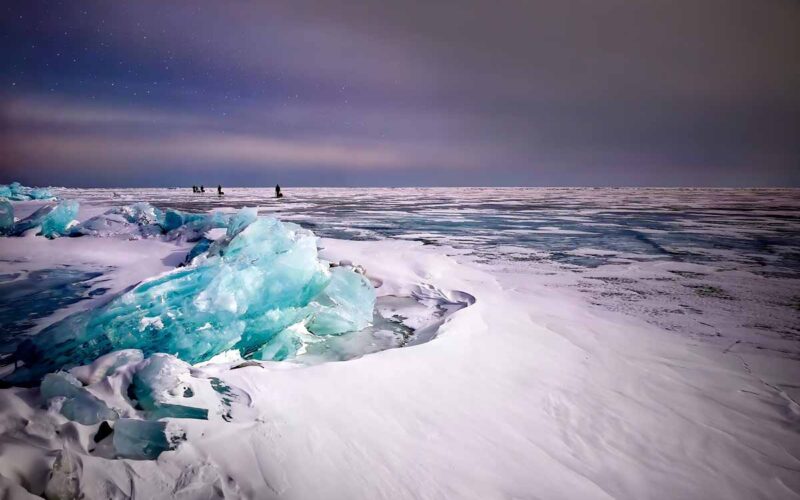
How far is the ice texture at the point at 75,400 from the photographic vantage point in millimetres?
1587

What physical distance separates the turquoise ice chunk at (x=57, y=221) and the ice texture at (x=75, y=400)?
8.49 m

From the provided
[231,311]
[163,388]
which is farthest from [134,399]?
[231,311]

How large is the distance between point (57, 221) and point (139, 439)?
9.38m

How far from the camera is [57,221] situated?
26.5 ft

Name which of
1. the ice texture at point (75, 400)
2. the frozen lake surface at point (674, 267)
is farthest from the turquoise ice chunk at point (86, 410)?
the frozen lake surface at point (674, 267)

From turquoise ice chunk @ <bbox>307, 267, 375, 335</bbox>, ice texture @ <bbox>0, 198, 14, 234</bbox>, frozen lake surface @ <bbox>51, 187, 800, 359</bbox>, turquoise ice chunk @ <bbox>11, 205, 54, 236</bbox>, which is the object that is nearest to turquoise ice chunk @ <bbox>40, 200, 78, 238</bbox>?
turquoise ice chunk @ <bbox>11, 205, 54, 236</bbox>

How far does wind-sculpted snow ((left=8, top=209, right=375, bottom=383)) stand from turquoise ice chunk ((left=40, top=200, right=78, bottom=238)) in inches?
248

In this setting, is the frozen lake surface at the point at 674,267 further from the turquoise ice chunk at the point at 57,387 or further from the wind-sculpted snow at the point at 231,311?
the turquoise ice chunk at the point at 57,387

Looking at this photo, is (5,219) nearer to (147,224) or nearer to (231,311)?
(147,224)

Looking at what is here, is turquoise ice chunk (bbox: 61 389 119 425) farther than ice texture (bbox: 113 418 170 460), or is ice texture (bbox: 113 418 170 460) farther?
turquoise ice chunk (bbox: 61 389 119 425)

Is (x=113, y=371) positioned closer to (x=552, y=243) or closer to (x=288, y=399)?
(x=288, y=399)

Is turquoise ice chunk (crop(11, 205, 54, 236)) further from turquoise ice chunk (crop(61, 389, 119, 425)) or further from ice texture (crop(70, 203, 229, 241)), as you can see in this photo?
turquoise ice chunk (crop(61, 389, 119, 425))

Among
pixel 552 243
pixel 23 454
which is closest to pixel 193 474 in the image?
pixel 23 454

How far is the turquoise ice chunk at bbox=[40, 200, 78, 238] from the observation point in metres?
7.93
